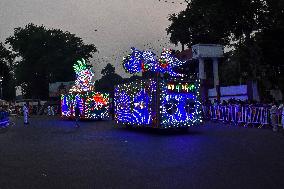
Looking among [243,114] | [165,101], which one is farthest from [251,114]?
[165,101]

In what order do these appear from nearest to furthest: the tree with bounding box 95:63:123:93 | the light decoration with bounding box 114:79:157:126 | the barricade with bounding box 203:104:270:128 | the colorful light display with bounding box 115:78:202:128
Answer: the colorful light display with bounding box 115:78:202:128, the light decoration with bounding box 114:79:157:126, the barricade with bounding box 203:104:270:128, the tree with bounding box 95:63:123:93

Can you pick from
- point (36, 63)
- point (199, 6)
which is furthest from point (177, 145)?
point (36, 63)

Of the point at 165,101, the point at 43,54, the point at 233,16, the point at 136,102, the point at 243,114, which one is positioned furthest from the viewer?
the point at 43,54

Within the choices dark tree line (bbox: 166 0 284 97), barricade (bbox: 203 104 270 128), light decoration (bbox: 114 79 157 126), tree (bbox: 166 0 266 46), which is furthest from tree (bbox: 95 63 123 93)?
light decoration (bbox: 114 79 157 126)

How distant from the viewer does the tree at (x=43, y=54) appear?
7238cm

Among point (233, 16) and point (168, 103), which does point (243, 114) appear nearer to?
point (168, 103)

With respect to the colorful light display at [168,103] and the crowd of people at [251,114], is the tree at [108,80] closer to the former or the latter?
the crowd of people at [251,114]

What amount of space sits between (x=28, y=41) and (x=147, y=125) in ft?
190

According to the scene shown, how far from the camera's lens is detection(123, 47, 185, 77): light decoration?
76.3 feet

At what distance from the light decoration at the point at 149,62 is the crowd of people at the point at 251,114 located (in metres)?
4.66

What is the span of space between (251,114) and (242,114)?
3.69ft

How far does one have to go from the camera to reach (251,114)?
78.7ft

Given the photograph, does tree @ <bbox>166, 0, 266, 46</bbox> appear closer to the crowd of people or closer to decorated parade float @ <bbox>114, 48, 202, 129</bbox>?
the crowd of people

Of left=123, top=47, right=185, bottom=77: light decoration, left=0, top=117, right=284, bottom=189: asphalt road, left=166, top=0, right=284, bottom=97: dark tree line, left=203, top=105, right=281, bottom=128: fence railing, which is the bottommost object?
left=0, top=117, right=284, bottom=189: asphalt road
